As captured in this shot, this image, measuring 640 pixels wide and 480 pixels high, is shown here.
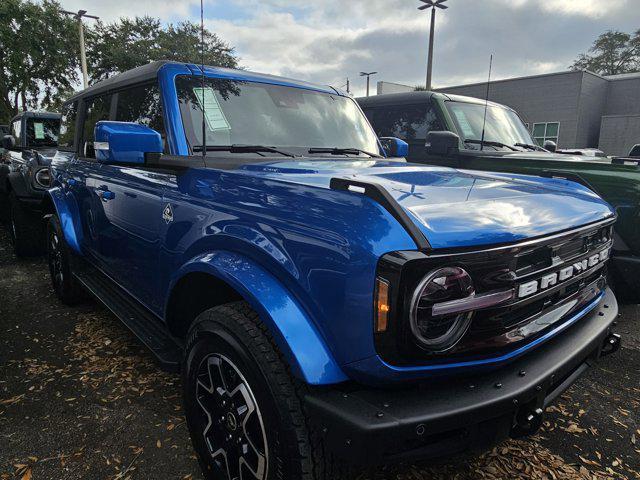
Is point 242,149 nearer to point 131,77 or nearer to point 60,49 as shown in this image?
point 131,77

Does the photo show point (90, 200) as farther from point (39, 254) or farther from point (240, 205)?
point (39, 254)

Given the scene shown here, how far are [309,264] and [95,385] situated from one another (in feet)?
7.11

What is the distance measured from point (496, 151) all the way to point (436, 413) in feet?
14.8

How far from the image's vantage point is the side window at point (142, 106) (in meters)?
2.66

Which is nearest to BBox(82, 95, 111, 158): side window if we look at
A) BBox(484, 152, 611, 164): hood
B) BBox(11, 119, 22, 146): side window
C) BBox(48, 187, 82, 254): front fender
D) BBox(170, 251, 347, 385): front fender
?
BBox(48, 187, 82, 254): front fender

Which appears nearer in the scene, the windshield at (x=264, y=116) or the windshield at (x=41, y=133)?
the windshield at (x=264, y=116)

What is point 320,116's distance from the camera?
309cm

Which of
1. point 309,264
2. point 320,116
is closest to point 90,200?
point 320,116

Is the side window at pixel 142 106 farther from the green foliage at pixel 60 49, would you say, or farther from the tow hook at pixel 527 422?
the green foliage at pixel 60 49

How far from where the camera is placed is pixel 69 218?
3.84 metres

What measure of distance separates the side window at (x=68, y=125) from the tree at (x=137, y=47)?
21.9 metres

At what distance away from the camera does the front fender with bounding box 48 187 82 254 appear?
12.2 ft

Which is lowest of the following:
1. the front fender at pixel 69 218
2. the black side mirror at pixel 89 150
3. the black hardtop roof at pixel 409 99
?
the front fender at pixel 69 218

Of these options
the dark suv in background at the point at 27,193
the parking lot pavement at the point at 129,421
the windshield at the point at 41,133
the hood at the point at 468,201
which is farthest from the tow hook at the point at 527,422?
the windshield at the point at 41,133
